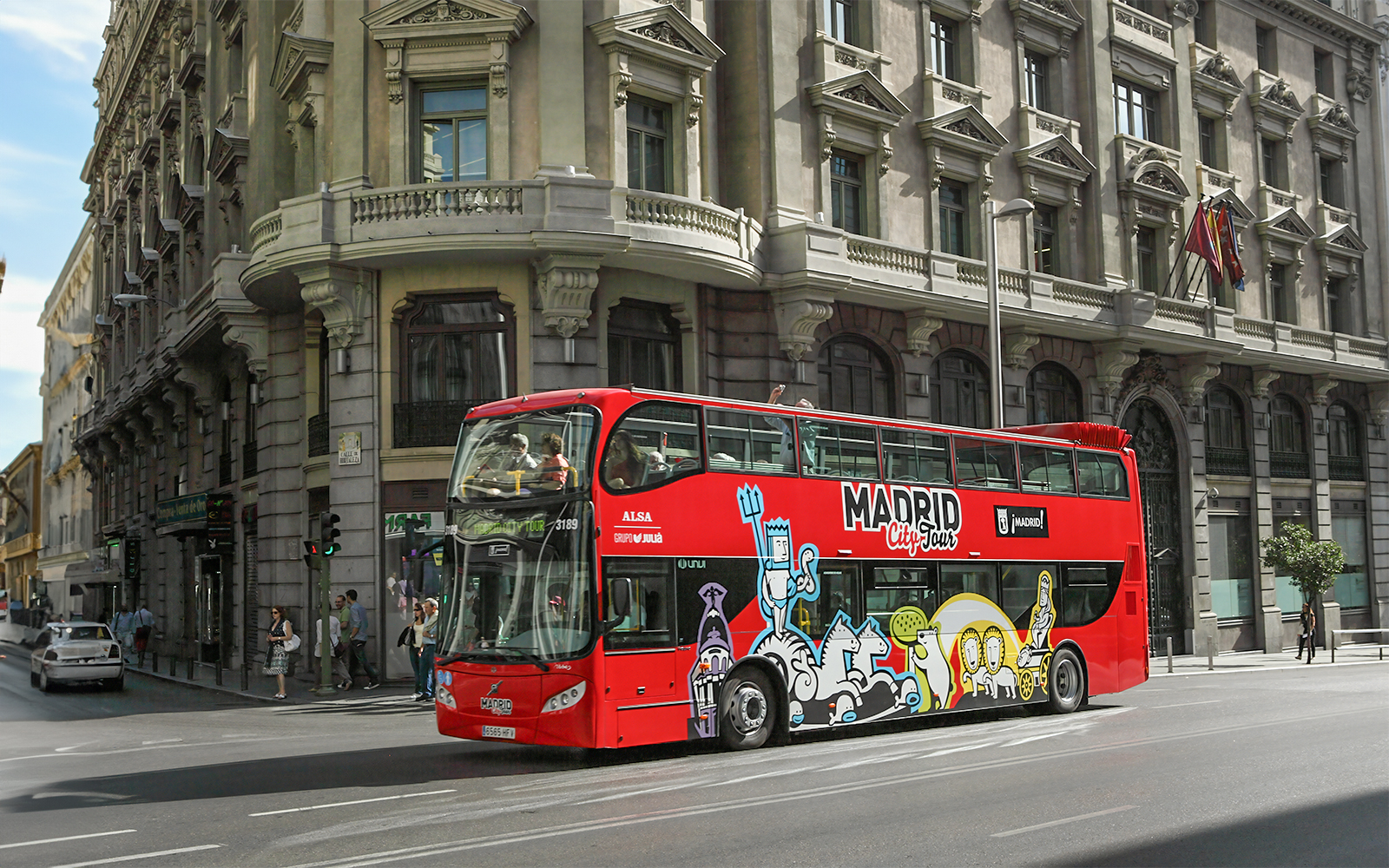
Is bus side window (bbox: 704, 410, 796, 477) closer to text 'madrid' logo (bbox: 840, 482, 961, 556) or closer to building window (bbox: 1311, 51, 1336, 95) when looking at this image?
text 'madrid' logo (bbox: 840, 482, 961, 556)

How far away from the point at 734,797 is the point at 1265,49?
41.1m

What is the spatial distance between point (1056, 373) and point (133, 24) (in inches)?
1537

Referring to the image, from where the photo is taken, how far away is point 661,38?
2647 cm

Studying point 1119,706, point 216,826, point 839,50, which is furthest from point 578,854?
point 839,50

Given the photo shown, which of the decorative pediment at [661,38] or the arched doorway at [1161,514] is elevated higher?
the decorative pediment at [661,38]

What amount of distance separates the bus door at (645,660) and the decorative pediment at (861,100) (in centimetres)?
1770

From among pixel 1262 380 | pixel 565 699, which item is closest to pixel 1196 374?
pixel 1262 380

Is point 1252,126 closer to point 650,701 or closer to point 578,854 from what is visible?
point 650,701

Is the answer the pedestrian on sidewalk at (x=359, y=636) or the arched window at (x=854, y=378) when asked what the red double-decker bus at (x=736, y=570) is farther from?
the pedestrian on sidewalk at (x=359, y=636)

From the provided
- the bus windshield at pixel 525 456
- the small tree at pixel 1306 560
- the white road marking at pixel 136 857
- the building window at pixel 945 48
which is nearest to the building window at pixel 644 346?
the building window at pixel 945 48

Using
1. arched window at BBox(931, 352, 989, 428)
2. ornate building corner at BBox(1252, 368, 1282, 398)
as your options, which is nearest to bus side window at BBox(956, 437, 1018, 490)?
arched window at BBox(931, 352, 989, 428)

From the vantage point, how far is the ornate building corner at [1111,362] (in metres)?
35.4

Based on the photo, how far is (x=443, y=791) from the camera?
39.8 feet

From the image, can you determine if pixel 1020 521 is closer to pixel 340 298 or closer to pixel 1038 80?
pixel 340 298
